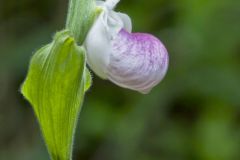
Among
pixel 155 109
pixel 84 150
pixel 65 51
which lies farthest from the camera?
pixel 84 150

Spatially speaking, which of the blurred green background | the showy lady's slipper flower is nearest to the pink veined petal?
the showy lady's slipper flower

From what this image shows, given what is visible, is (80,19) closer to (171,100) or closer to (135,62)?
(135,62)

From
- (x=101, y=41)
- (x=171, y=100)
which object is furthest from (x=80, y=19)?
(x=171, y=100)

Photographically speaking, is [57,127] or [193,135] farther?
[193,135]

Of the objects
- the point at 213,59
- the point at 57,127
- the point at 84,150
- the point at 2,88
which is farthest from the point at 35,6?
the point at 57,127

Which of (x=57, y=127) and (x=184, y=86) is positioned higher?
(x=57, y=127)

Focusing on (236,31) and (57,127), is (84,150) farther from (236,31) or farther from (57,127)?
(57,127)

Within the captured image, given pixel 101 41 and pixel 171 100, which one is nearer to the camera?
pixel 101 41

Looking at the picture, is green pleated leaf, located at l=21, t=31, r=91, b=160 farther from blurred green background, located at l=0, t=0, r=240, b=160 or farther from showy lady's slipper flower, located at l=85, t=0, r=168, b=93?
blurred green background, located at l=0, t=0, r=240, b=160
